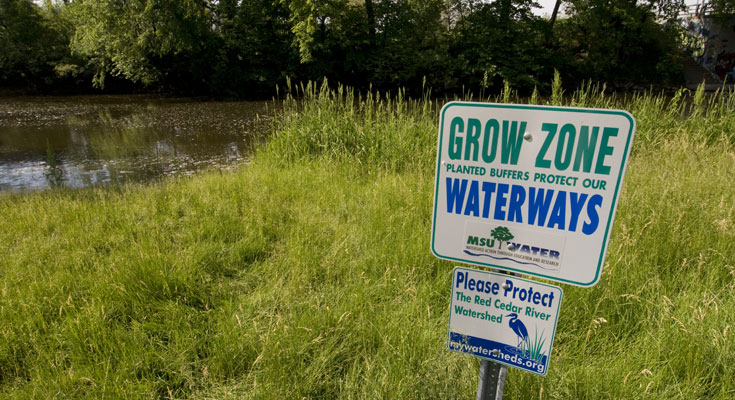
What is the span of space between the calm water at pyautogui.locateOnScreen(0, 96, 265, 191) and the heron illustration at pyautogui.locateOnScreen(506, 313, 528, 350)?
24.5 feet

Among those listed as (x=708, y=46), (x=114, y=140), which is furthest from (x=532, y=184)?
(x=708, y=46)

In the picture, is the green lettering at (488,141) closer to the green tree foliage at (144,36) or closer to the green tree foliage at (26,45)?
the green tree foliage at (144,36)

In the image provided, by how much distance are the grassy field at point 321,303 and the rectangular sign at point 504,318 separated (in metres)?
→ 0.52

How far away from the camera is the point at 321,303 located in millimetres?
2273

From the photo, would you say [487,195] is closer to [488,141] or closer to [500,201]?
[500,201]

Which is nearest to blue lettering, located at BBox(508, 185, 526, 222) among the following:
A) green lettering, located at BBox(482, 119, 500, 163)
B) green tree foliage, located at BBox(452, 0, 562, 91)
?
green lettering, located at BBox(482, 119, 500, 163)

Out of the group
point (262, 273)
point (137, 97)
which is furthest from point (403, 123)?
point (137, 97)

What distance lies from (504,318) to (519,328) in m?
0.05

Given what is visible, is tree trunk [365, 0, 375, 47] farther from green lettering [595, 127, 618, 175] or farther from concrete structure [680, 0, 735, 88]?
green lettering [595, 127, 618, 175]

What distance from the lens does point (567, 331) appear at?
1986 millimetres

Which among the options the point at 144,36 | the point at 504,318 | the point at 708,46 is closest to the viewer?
the point at 504,318

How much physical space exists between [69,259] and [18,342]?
3.21 feet

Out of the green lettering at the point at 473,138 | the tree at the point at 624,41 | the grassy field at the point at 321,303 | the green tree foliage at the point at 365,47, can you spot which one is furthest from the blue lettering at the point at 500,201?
the tree at the point at 624,41

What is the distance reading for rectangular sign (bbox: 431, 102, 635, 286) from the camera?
3.10 ft
